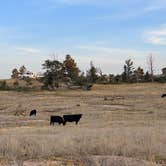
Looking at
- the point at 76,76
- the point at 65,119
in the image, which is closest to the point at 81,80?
the point at 76,76

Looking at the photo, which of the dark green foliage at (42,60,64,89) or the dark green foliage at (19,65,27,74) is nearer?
the dark green foliage at (42,60,64,89)

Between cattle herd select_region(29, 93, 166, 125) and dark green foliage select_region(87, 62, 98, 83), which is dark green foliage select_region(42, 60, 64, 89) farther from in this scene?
cattle herd select_region(29, 93, 166, 125)

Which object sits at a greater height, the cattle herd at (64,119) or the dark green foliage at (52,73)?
the dark green foliage at (52,73)

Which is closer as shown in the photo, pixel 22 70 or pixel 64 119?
pixel 64 119

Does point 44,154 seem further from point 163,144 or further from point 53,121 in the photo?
point 53,121

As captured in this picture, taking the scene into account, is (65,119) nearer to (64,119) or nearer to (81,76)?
(64,119)

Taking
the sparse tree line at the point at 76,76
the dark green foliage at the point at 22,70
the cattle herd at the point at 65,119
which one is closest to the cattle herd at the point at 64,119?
the cattle herd at the point at 65,119

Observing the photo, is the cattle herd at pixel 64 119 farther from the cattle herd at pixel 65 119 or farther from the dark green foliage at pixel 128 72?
the dark green foliage at pixel 128 72

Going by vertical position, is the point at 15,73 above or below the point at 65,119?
above

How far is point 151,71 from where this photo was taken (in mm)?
146750

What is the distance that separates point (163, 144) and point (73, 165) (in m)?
4.94

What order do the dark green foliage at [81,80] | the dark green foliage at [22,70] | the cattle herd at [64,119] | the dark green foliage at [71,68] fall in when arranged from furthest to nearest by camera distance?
the dark green foliage at [22,70]
the dark green foliage at [71,68]
the dark green foliage at [81,80]
the cattle herd at [64,119]

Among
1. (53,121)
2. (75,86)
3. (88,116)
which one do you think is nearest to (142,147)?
(53,121)

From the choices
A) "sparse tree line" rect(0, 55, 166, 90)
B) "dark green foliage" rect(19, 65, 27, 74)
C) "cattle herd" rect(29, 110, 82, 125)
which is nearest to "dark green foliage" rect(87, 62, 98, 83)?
"sparse tree line" rect(0, 55, 166, 90)
